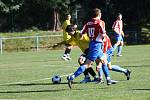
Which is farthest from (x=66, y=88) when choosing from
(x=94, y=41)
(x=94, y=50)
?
(x=94, y=41)

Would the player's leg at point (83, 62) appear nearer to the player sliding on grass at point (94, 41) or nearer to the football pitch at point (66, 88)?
the football pitch at point (66, 88)

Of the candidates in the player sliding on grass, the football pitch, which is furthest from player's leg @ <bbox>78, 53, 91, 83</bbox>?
the player sliding on grass

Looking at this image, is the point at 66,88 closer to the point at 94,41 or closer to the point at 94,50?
the point at 94,50

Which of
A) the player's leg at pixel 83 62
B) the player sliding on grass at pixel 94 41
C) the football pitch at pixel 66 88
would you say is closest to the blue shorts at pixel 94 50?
the player sliding on grass at pixel 94 41

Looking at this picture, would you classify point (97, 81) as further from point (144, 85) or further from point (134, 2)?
point (134, 2)

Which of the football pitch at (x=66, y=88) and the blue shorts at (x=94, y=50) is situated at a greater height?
the blue shorts at (x=94, y=50)

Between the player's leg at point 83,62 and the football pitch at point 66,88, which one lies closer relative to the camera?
the football pitch at point 66,88

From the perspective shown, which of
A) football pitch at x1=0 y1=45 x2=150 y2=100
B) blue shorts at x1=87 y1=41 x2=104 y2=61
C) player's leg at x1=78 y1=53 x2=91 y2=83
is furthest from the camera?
player's leg at x1=78 y1=53 x2=91 y2=83

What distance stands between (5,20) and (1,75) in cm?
5086

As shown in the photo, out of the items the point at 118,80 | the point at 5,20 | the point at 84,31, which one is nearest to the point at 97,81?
the point at 118,80

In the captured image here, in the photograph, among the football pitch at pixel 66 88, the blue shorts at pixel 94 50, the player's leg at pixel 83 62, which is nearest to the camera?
the football pitch at pixel 66 88

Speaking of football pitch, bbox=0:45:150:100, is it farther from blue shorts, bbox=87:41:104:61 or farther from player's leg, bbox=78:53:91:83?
blue shorts, bbox=87:41:104:61

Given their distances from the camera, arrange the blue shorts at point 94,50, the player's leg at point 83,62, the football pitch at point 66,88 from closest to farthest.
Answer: the football pitch at point 66,88 → the blue shorts at point 94,50 → the player's leg at point 83,62

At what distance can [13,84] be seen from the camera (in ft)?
55.8
